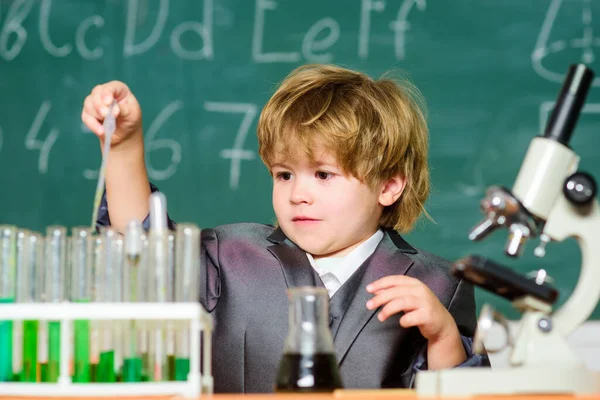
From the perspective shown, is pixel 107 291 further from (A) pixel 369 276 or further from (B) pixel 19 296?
(A) pixel 369 276

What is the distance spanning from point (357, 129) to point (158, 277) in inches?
27.8

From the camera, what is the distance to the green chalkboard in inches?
98.3

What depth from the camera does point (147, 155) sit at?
8.26 ft

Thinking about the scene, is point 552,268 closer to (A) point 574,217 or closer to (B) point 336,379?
(A) point 574,217

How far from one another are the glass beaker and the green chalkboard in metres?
1.48

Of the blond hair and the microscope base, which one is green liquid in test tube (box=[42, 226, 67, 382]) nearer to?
the microscope base

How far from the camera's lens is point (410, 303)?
1276 millimetres

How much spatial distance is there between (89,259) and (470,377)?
46 cm

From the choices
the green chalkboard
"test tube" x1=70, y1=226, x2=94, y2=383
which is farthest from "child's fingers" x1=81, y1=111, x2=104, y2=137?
the green chalkboard

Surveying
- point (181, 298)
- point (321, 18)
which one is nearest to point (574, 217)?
point (181, 298)

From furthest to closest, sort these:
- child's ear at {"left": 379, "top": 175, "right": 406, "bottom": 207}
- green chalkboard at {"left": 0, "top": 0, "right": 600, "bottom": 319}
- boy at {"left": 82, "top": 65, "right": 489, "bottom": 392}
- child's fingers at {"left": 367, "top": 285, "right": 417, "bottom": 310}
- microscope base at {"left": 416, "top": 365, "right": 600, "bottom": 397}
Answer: green chalkboard at {"left": 0, "top": 0, "right": 600, "bottom": 319} < child's ear at {"left": 379, "top": 175, "right": 406, "bottom": 207} < boy at {"left": 82, "top": 65, "right": 489, "bottom": 392} < child's fingers at {"left": 367, "top": 285, "right": 417, "bottom": 310} < microscope base at {"left": 416, "top": 365, "right": 600, "bottom": 397}

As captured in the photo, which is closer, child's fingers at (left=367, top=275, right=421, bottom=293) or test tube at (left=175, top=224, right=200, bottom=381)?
test tube at (left=175, top=224, right=200, bottom=381)

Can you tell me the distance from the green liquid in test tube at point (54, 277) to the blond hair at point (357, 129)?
0.60 metres

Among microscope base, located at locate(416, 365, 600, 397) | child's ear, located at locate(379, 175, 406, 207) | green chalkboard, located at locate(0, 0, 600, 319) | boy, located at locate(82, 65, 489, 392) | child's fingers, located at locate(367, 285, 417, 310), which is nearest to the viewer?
microscope base, located at locate(416, 365, 600, 397)
